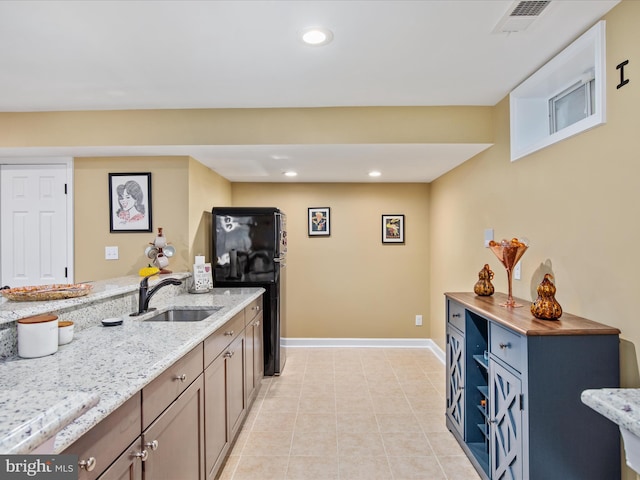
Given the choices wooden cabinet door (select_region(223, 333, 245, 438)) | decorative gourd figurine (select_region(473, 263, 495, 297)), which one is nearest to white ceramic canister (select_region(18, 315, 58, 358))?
wooden cabinet door (select_region(223, 333, 245, 438))

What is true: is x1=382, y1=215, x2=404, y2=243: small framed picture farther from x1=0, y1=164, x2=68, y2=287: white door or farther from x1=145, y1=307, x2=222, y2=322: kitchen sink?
x1=0, y1=164, x2=68, y2=287: white door

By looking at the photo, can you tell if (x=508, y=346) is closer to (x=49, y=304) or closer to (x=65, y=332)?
(x=65, y=332)

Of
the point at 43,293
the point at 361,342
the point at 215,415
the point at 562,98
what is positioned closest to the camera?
the point at 43,293

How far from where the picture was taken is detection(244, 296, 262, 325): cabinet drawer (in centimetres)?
280

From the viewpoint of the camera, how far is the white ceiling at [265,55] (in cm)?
169

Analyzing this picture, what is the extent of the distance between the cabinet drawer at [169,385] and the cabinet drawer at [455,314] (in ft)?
5.55

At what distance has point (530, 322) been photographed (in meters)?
1.74

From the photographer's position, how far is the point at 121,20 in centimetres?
175

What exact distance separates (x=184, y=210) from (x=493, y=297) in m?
2.63

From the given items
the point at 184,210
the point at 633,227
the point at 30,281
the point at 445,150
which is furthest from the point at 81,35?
the point at 633,227

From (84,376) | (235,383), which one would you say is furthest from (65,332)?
(235,383)

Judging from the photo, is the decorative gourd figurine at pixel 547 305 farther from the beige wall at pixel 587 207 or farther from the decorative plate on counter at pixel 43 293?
the decorative plate on counter at pixel 43 293

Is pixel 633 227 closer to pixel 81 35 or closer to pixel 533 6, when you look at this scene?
pixel 533 6

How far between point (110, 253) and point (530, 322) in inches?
130
